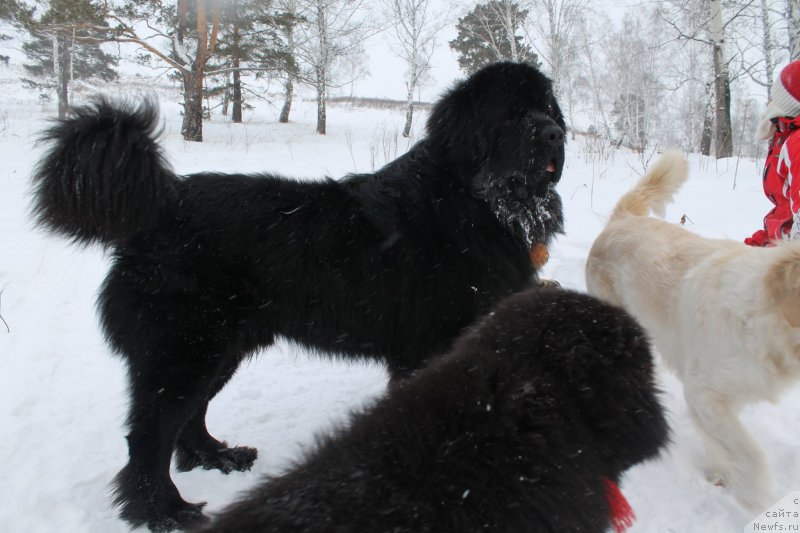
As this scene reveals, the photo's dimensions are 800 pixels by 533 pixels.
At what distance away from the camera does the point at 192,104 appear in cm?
1791

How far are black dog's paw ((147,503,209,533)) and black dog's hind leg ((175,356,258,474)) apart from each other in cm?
35

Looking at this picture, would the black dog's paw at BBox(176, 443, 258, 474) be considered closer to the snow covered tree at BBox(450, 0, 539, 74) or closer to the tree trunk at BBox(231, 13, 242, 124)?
the snow covered tree at BBox(450, 0, 539, 74)

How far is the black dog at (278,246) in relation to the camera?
7.29 feet

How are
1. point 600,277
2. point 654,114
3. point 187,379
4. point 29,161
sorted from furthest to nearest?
point 654,114, point 29,161, point 600,277, point 187,379

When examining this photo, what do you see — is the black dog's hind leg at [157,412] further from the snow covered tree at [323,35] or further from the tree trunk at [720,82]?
the snow covered tree at [323,35]

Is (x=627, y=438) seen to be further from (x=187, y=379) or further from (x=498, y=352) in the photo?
(x=187, y=379)

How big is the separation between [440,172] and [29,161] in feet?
44.6

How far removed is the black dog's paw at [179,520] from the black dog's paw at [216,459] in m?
0.34

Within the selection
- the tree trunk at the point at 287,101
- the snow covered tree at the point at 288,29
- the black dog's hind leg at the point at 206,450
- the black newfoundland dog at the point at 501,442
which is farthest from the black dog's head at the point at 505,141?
the tree trunk at the point at 287,101

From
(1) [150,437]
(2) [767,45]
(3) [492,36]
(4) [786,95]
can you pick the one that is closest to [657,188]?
(4) [786,95]

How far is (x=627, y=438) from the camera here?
4.82 ft

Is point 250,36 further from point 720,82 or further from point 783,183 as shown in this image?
point 783,183

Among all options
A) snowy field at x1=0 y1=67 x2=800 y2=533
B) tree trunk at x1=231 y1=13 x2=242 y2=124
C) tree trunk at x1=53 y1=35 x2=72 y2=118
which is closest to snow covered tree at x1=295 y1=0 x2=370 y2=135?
tree trunk at x1=231 y1=13 x2=242 y2=124

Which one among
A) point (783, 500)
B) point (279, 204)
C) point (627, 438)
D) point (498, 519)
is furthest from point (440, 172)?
point (783, 500)
